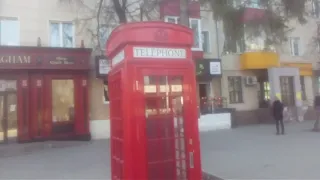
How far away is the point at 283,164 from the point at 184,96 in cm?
485

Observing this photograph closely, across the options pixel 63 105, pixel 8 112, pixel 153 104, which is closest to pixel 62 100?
pixel 63 105

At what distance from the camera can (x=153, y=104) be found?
4641 millimetres

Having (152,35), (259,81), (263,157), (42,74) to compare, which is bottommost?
(263,157)

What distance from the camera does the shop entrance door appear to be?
47.9 feet

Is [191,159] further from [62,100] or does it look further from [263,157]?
[62,100]

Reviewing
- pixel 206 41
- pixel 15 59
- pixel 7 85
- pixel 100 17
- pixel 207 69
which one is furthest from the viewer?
pixel 206 41

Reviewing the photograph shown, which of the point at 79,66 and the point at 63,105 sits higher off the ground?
the point at 79,66

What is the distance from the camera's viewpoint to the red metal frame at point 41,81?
47.2 ft

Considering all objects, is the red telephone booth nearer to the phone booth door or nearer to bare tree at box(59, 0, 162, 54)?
the phone booth door

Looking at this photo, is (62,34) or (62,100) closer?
(62,100)

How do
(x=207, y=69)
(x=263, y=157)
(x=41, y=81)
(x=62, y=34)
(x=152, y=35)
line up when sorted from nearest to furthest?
1. (x=152, y=35)
2. (x=263, y=157)
3. (x=41, y=81)
4. (x=62, y=34)
5. (x=207, y=69)

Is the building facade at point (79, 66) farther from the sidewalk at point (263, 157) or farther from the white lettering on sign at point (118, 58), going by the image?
the white lettering on sign at point (118, 58)

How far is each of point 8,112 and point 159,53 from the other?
40.6ft

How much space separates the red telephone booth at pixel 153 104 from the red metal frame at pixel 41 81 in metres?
10.6
